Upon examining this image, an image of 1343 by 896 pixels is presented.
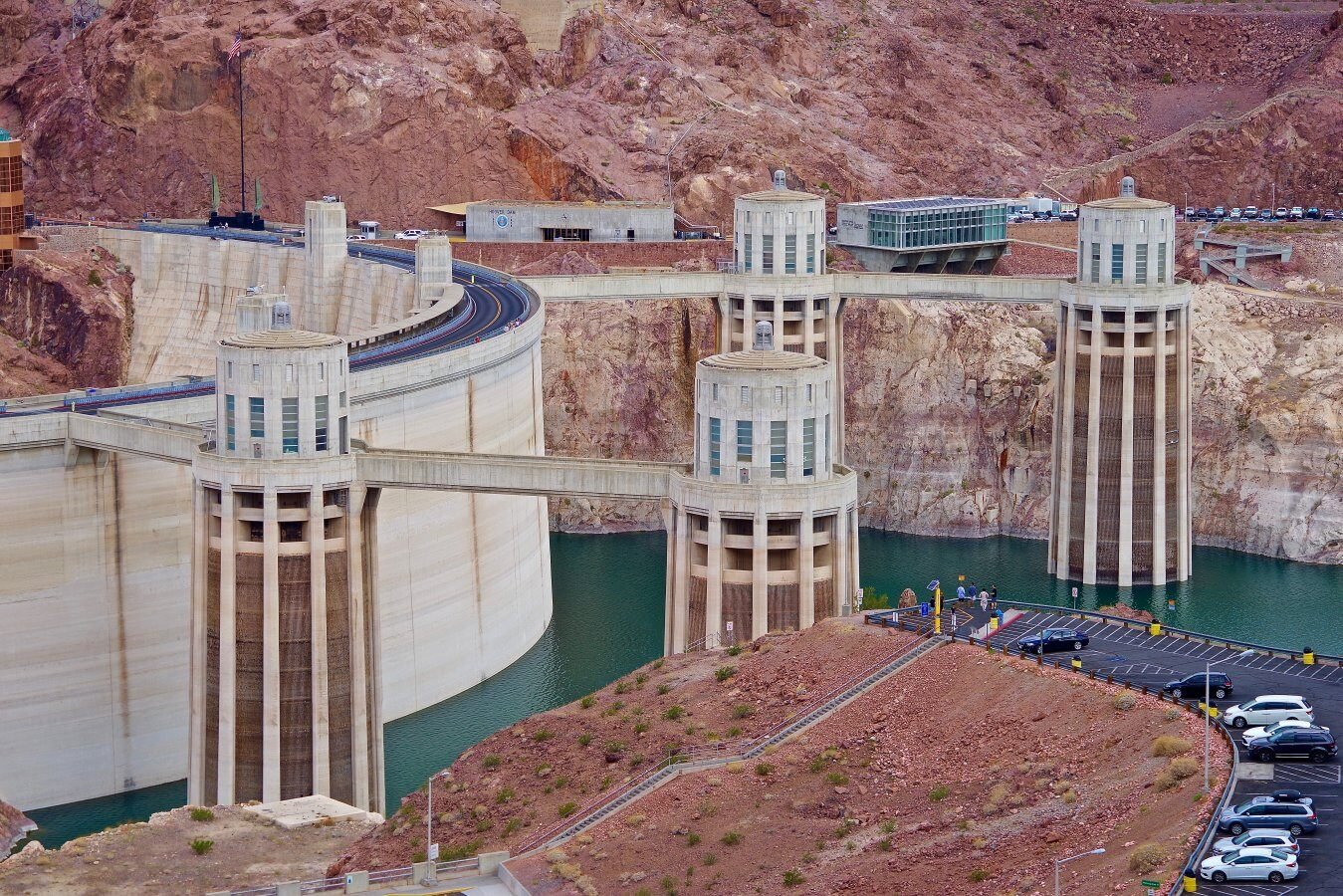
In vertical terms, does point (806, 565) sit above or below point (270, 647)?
above

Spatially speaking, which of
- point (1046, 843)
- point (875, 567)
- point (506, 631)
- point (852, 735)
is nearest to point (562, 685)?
point (506, 631)

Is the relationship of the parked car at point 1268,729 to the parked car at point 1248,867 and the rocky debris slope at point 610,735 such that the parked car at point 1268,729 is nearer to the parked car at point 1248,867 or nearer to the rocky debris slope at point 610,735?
the parked car at point 1248,867

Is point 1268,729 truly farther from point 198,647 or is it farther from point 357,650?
point 198,647

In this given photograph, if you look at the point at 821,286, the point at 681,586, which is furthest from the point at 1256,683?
the point at 821,286

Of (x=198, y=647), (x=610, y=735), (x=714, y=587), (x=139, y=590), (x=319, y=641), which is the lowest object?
(x=198, y=647)

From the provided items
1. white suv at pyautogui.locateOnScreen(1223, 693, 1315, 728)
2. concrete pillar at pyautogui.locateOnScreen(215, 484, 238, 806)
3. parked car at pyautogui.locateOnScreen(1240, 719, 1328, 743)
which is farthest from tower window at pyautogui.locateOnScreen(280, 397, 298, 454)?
parked car at pyautogui.locateOnScreen(1240, 719, 1328, 743)

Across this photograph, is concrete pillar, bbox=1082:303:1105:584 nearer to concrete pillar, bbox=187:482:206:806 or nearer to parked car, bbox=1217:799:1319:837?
concrete pillar, bbox=187:482:206:806
